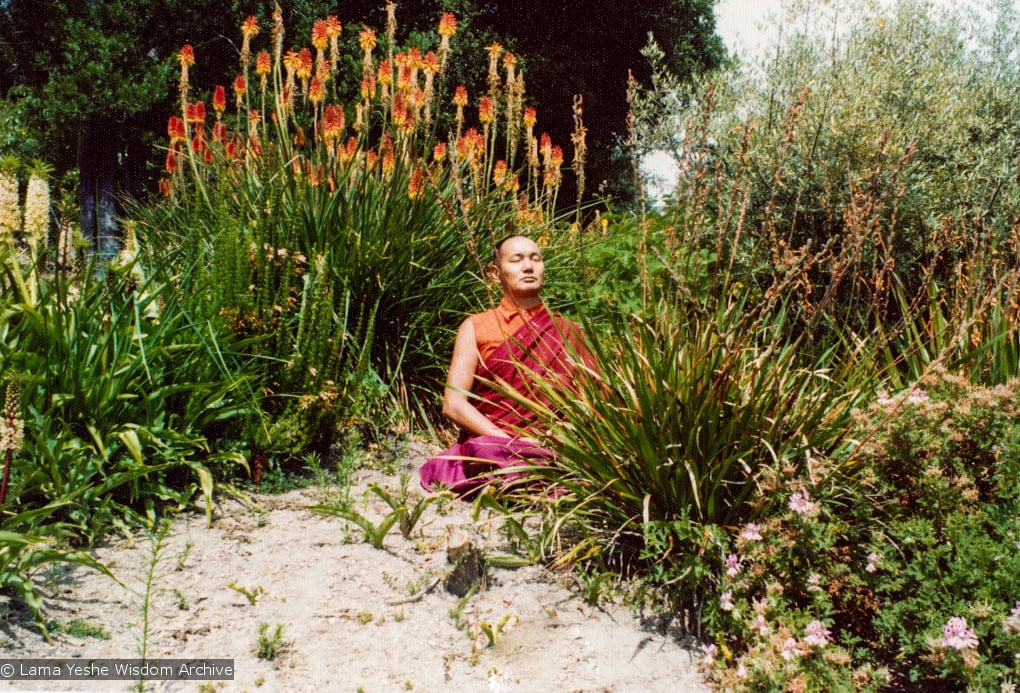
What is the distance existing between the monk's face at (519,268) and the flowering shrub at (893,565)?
1710 mm

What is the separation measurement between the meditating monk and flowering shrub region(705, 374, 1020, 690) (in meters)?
1.13

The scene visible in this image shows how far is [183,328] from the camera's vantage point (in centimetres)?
379

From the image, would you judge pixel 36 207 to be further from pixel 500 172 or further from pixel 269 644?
pixel 500 172

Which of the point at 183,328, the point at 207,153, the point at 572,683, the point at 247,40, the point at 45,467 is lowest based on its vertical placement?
the point at 572,683

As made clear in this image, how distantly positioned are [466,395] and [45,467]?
1.83 meters

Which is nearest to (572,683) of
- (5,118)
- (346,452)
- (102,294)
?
(346,452)

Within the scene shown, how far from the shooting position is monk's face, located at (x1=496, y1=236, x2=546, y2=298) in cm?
425

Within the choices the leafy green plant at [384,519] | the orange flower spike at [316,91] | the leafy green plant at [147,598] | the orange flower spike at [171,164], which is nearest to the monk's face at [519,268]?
the leafy green plant at [384,519]

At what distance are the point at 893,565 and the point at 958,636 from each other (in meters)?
0.30

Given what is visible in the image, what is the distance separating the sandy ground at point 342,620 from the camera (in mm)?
2559

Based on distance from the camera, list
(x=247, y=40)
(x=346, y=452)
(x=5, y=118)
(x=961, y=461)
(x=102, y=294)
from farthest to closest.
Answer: (x=5, y=118), (x=247, y=40), (x=346, y=452), (x=102, y=294), (x=961, y=461)

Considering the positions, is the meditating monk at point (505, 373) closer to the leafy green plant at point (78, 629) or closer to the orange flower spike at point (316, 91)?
the leafy green plant at point (78, 629)

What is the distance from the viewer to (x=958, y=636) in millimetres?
2445

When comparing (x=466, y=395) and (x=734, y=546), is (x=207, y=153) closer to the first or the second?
(x=466, y=395)
